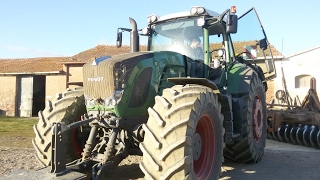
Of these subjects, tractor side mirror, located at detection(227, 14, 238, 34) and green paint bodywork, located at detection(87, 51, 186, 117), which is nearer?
green paint bodywork, located at detection(87, 51, 186, 117)

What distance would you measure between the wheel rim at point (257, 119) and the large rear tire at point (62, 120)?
319 cm

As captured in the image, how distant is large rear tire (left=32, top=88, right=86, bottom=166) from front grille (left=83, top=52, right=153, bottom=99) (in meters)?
0.51

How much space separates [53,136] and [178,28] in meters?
3.19

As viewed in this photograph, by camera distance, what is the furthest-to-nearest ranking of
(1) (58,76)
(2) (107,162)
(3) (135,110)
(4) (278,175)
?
1. (1) (58,76)
2. (4) (278,175)
3. (3) (135,110)
4. (2) (107,162)

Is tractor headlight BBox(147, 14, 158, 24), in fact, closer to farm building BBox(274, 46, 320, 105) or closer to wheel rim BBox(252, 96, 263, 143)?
wheel rim BBox(252, 96, 263, 143)

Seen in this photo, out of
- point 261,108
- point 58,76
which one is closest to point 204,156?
point 261,108

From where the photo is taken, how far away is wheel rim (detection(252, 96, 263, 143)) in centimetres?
639

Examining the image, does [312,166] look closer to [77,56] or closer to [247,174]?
[247,174]

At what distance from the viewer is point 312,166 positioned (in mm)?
6246

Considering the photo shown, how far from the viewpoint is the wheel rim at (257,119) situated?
6.39 meters

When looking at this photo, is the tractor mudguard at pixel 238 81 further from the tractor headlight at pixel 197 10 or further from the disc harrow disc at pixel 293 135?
the disc harrow disc at pixel 293 135

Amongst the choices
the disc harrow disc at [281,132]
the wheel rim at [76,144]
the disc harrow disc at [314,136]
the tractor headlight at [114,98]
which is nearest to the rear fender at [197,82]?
the tractor headlight at [114,98]

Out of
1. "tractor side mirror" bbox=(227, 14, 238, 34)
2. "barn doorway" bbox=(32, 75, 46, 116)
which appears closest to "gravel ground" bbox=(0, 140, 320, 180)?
Result: "tractor side mirror" bbox=(227, 14, 238, 34)

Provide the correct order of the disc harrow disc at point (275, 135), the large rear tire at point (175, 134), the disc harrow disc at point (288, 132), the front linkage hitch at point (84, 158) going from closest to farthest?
the large rear tire at point (175, 134) → the front linkage hitch at point (84, 158) → the disc harrow disc at point (288, 132) → the disc harrow disc at point (275, 135)
